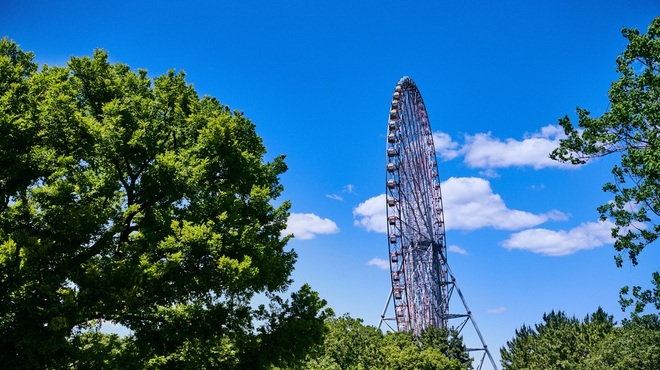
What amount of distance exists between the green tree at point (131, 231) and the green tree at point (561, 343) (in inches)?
1480

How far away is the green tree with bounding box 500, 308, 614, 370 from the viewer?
157ft

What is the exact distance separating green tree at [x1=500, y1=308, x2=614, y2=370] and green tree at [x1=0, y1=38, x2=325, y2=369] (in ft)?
123

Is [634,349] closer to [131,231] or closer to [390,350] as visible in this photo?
[131,231]

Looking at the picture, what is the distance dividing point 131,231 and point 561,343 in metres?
45.6

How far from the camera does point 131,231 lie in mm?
16172

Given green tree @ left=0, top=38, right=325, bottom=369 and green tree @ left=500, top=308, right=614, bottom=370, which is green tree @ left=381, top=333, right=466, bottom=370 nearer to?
green tree @ left=500, top=308, right=614, bottom=370

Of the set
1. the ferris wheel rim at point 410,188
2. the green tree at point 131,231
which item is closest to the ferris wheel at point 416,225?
the ferris wheel rim at point 410,188

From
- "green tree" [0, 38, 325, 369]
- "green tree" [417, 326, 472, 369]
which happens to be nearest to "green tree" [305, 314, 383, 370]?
"green tree" [417, 326, 472, 369]

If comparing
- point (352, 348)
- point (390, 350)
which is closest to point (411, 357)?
point (390, 350)

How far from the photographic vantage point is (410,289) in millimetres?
51031

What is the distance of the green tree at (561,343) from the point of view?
47.9m

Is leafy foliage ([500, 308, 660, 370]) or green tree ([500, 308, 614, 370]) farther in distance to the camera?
green tree ([500, 308, 614, 370])

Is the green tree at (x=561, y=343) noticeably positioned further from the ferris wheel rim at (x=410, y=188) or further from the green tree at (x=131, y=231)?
the green tree at (x=131, y=231)

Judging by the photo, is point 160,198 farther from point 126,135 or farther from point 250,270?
point 250,270
